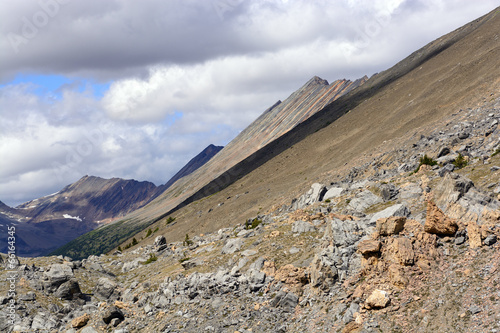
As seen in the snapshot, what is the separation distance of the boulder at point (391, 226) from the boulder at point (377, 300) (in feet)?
14.2

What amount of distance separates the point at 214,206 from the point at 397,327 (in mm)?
88367

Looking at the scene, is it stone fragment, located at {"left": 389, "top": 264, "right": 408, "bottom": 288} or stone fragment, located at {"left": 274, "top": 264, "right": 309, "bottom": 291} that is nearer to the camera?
stone fragment, located at {"left": 389, "top": 264, "right": 408, "bottom": 288}

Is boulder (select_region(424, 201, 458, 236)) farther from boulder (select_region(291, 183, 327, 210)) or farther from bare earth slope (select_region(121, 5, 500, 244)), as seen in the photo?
bare earth slope (select_region(121, 5, 500, 244))

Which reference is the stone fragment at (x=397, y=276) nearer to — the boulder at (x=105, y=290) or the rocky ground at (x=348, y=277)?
the rocky ground at (x=348, y=277)

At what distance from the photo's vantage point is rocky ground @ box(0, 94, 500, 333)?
18.4 metres

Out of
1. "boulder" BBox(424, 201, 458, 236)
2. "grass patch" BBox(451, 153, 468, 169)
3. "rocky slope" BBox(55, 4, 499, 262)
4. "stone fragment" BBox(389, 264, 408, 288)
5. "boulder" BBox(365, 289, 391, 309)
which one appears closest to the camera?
"boulder" BBox(365, 289, 391, 309)

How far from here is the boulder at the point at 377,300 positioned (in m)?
18.9

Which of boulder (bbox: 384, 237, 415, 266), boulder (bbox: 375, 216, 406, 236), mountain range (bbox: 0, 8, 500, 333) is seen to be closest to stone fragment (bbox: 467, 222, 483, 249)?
mountain range (bbox: 0, 8, 500, 333)

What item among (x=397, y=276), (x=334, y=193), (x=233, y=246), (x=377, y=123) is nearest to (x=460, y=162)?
(x=334, y=193)

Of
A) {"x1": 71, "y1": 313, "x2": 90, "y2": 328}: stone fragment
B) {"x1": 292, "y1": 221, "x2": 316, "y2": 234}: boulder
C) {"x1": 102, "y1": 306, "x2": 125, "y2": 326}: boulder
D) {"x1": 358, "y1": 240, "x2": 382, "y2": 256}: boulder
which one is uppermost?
{"x1": 71, "y1": 313, "x2": 90, "y2": 328}: stone fragment

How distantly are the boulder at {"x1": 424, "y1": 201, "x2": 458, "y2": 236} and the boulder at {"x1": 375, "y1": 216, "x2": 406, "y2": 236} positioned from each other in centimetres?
151

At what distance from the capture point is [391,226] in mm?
22578

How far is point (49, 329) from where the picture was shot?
3409 centimetres

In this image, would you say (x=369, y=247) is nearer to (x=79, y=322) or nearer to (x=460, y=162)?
(x=460, y=162)
